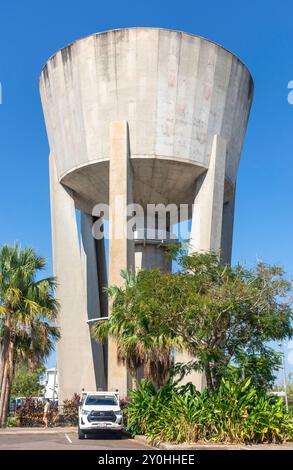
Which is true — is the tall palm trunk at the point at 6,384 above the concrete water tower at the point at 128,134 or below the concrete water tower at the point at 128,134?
below

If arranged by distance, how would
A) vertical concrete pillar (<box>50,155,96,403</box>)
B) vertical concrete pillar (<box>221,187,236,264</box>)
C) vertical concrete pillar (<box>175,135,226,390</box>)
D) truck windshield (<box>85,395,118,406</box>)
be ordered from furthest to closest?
vertical concrete pillar (<box>221,187,236,264</box>), vertical concrete pillar (<box>50,155,96,403</box>), vertical concrete pillar (<box>175,135,226,390</box>), truck windshield (<box>85,395,118,406</box>)

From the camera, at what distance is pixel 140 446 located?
16.8m

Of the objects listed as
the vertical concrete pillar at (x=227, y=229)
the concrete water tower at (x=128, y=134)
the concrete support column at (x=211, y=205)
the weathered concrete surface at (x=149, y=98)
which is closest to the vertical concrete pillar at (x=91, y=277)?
the concrete water tower at (x=128, y=134)

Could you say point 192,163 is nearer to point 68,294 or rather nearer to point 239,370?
point 68,294

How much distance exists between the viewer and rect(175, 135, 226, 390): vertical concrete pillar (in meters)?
29.8

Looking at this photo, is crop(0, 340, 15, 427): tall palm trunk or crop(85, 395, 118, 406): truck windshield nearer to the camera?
crop(85, 395, 118, 406): truck windshield

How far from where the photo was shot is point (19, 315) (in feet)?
79.6

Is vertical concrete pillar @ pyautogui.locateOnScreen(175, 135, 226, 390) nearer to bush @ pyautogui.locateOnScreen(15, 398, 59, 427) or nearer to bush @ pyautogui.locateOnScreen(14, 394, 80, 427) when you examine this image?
bush @ pyautogui.locateOnScreen(14, 394, 80, 427)

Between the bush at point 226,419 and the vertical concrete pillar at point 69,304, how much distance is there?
1452cm

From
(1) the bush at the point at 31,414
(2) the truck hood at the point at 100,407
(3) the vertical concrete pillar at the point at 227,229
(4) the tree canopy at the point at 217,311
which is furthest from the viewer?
(3) the vertical concrete pillar at the point at 227,229

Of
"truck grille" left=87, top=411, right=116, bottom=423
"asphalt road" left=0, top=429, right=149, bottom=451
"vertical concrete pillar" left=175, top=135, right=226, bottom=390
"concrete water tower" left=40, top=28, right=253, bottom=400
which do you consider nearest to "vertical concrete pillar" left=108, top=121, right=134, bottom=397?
"concrete water tower" left=40, top=28, right=253, bottom=400

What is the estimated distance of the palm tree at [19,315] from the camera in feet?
79.5

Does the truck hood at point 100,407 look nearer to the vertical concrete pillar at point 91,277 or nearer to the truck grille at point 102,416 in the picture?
the truck grille at point 102,416

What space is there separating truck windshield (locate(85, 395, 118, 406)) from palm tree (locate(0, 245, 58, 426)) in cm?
433
